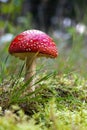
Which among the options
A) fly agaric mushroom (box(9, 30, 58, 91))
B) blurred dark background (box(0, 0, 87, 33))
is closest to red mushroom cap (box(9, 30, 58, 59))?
fly agaric mushroom (box(9, 30, 58, 91))

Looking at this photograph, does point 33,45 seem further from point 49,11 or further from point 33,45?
point 49,11

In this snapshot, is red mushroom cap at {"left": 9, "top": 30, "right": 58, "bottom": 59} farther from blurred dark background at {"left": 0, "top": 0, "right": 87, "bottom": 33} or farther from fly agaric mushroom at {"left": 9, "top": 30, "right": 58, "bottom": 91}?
blurred dark background at {"left": 0, "top": 0, "right": 87, "bottom": 33}

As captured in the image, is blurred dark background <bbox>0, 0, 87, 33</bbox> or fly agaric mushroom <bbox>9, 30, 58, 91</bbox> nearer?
fly agaric mushroom <bbox>9, 30, 58, 91</bbox>

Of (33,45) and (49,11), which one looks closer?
(33,45)

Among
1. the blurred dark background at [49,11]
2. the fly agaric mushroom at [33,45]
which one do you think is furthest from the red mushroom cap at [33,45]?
the blurred dark background at [49,11]

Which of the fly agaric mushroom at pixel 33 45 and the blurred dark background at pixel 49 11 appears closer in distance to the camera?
the fly agaric mushroom at pixel 33 45

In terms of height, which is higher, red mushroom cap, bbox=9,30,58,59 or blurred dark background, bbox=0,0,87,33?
red mushroom cap, bbox=9,30,58,59

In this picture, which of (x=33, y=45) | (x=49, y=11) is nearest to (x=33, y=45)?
(x=33, y=45)

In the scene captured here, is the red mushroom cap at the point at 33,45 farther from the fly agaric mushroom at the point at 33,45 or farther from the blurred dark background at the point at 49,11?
the blurred dark background at the point at 49,11
